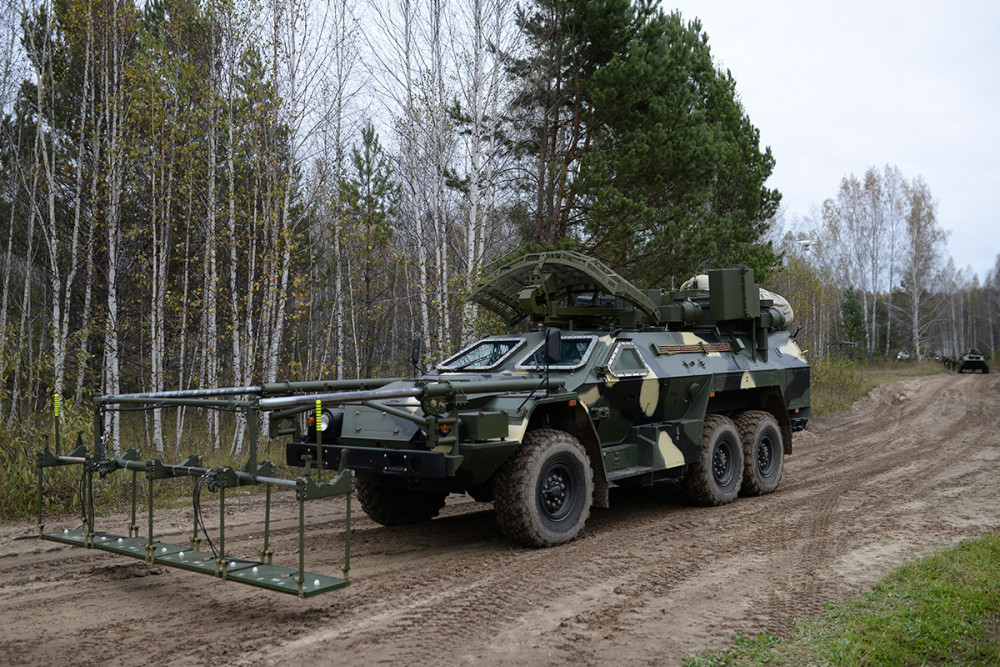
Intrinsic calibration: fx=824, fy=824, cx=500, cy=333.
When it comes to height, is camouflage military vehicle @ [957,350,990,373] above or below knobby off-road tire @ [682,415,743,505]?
above

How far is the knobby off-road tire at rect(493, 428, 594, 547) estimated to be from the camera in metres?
6.65

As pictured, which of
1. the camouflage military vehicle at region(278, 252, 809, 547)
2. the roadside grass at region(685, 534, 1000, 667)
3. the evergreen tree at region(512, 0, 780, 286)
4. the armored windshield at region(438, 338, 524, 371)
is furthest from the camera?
the evergreen tree at region(512, 0, 780, 286)

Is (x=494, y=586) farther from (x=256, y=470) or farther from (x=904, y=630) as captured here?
(x=904, y=630)

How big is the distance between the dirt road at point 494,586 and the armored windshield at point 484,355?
5.12 ft

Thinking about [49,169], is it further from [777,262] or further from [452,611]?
[777,262]

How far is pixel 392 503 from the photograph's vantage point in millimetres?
7938

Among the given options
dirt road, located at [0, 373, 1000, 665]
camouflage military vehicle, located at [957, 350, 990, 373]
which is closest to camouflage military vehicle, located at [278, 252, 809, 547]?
dirt road, located at [0, 373, 1000, 665]

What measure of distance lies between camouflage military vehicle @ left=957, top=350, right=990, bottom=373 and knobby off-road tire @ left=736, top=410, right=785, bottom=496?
3268 centimetres

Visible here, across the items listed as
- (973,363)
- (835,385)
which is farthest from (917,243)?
(835,385)

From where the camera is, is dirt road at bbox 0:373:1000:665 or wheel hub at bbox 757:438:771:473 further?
wheel hub at bbox 757:438:771:473

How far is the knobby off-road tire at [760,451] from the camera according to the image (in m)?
9.59

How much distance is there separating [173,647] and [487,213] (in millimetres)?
10311

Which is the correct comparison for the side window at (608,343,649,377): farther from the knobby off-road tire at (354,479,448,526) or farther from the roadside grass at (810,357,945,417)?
the roadside grass at (810,357,945,417)

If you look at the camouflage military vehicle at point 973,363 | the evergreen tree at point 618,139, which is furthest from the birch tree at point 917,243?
the evergreen tree at point 618,139
